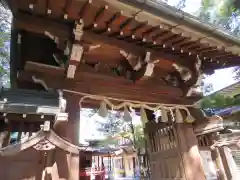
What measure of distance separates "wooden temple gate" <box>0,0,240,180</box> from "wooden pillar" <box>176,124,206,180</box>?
0.01 metres

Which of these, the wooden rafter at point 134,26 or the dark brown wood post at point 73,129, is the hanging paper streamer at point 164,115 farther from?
the dark brown wood post at point 73,129

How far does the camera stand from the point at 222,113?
6.04 m

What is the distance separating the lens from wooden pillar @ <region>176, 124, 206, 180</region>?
12.1 feet

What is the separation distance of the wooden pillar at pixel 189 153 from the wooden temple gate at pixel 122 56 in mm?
11

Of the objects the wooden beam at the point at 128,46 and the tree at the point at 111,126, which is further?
the tree at the point at 111,126

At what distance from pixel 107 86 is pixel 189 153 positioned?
2.25 metres

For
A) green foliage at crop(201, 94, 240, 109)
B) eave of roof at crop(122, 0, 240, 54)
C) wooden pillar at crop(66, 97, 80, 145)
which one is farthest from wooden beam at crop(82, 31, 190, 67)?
green foliage at crop(201, 94, 240, 109)

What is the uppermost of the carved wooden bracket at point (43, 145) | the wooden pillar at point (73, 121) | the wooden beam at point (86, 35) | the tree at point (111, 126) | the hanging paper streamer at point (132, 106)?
the tree at point (111, 126)

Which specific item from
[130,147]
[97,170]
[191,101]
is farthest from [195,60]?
[130,147]

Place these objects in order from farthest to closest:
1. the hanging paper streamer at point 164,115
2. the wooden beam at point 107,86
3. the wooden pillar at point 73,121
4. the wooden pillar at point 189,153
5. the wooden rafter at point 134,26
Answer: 1. the hanging paper streamer at point 164,115
2. the wooden pillar at point 189,153
3. the wooden beam at point 107,86
4. the wooden pillar at point 73,121
5. the wooden rafter at point 134,26

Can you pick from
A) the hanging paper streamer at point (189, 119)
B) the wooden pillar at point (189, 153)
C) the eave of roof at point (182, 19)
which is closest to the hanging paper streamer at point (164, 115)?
the wooden pillar at point (189, 153)

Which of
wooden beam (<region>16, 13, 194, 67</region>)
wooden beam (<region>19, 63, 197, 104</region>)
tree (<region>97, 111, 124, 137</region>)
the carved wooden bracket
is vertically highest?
tree (<region>97, 111, 124, 137</region>)

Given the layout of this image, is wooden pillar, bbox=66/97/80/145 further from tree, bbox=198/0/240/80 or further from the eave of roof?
tree, bbox=198/0/240/80

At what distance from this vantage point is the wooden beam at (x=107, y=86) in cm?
293
